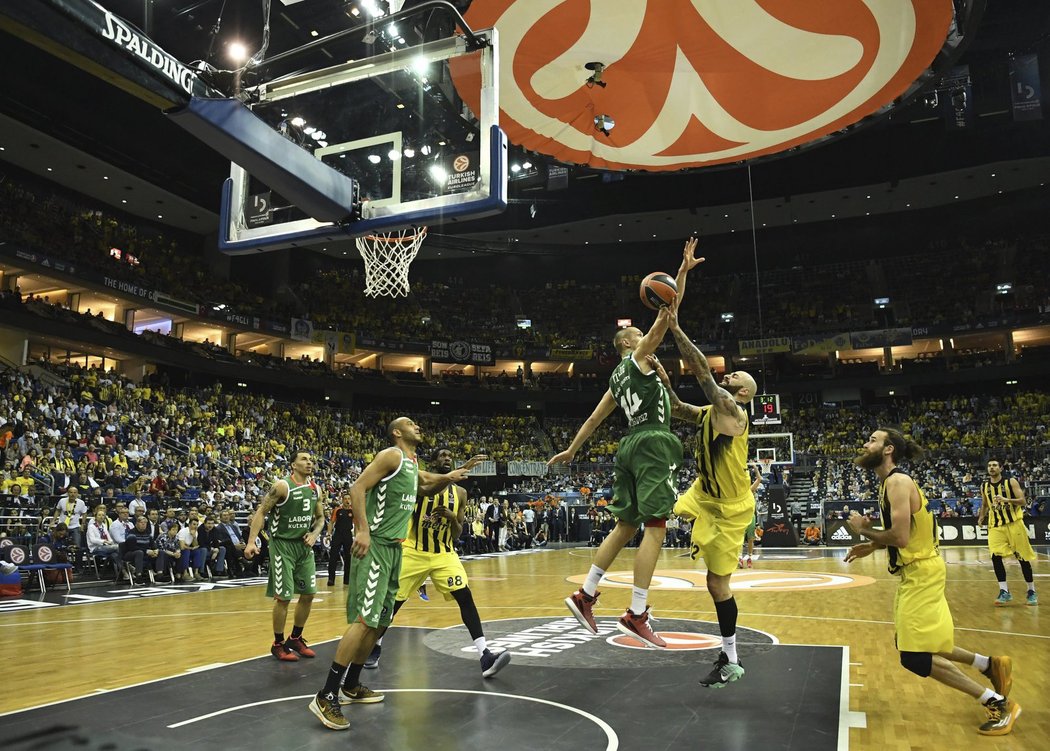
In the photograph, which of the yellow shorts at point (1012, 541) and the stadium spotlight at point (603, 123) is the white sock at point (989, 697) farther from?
the stadium spotlight at point (603, 123)

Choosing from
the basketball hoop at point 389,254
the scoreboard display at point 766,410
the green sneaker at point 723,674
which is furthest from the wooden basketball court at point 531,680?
the scoreboard display at point 766,410

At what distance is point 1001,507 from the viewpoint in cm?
969

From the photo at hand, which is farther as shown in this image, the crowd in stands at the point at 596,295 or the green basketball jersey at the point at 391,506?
the crowd in stands at the point at 596,295

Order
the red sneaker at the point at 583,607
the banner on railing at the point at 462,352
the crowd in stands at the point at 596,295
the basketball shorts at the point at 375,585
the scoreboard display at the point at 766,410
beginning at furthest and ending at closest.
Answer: the banner on railing at the point at 462,352 < the crowd in stands at the point at 596,295 < the scoreboard display at the point at 766,410 < the red sneaker at the point at 583,607 < the basketball shorts at the point at 375,585

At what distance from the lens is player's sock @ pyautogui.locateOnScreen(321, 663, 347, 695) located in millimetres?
4531

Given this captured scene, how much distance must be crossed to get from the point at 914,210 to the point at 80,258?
38890mm

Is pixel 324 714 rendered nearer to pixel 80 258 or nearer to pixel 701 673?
pixel 701 673

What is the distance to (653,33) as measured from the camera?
29.1ft

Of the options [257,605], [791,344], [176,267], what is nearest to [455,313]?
[176,267]

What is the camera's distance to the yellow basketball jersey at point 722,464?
5191mm

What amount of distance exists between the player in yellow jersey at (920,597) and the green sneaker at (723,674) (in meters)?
1.05

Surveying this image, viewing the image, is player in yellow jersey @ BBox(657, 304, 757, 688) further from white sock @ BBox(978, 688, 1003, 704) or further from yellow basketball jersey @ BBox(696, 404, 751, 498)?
white sock @ BBox(978, 688, 1003, 704)

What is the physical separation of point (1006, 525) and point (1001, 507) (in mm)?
296

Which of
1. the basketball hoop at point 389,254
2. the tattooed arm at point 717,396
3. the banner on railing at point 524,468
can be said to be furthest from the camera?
the banner on railing at point 524,468
